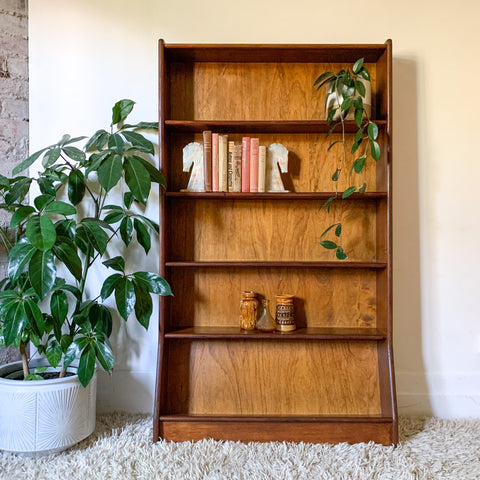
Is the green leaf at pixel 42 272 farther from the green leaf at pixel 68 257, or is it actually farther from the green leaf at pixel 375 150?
the green leaf at pixel 375 150

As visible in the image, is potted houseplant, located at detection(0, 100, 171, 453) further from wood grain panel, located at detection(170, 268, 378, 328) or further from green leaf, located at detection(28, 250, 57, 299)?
wood grain panel, located at detection(170, 268, 378, 328)

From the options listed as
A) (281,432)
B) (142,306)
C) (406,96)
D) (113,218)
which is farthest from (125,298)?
(406,96)

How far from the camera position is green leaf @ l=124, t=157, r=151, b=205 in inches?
64.5

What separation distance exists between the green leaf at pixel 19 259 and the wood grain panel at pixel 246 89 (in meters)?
0.88

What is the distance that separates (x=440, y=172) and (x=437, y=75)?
449mm

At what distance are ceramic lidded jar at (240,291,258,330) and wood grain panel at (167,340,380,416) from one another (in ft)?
0.38

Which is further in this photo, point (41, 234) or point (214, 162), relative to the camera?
point (214, 162)

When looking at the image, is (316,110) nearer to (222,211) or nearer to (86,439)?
(222,211)

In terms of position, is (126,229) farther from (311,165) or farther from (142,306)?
(311,165)

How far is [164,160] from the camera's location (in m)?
1.86

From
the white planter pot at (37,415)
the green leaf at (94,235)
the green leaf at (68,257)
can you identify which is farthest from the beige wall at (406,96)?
the white planter pot at (37,415)

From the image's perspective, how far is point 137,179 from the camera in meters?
1.65

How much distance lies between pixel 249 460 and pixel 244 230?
0.94 metres

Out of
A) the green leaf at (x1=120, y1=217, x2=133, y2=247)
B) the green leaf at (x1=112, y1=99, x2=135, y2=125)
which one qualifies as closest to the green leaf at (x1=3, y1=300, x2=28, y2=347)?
the green leaf at (x1=120, y1=217, x2=133, y2=247)
